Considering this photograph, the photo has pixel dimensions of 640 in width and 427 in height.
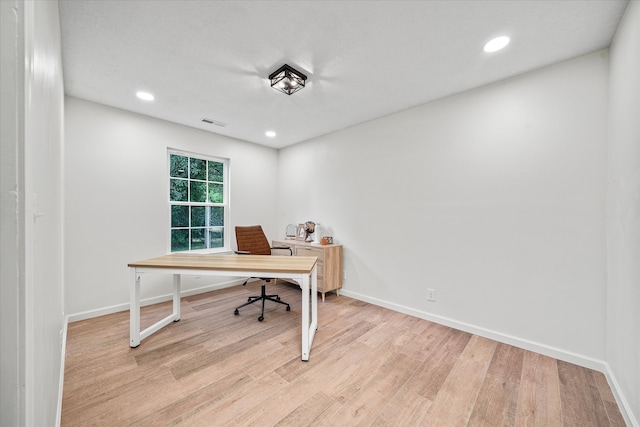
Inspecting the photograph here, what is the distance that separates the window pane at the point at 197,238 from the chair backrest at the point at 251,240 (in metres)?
1.04

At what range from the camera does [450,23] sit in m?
1.70

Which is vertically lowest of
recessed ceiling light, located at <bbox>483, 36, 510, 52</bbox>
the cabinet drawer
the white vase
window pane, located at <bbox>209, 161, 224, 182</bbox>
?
the cabinet drawer

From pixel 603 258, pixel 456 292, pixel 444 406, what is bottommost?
pixel 444 406

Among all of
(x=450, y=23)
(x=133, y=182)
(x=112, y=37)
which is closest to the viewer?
(x=450, y=23)

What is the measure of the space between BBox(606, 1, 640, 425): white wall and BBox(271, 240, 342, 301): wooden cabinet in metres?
2.65

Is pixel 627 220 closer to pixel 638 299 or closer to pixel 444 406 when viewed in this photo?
pixel 638 299

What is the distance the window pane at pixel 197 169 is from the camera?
12.6 ft

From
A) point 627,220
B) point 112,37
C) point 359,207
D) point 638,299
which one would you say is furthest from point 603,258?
point 112,37

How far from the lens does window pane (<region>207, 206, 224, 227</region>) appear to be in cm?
406

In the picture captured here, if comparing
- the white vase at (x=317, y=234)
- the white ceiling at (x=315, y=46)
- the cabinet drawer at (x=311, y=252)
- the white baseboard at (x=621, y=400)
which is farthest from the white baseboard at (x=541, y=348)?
the white ceiling at (x=315, y=46)

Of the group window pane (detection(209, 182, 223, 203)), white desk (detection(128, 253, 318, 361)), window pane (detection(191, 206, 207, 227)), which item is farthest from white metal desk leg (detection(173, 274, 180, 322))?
window pane (detection(209, 182, 223, 203))

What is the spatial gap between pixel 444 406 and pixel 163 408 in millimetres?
1825

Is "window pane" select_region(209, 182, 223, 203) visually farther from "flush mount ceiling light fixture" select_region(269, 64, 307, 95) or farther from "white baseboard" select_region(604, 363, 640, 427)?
"white baseboard" select_region(604, 363, 640, 427)

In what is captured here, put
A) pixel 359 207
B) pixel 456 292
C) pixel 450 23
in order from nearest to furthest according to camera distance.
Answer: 1. pixel 450 23
2. pixel 456 292
3. pixel 359 207
